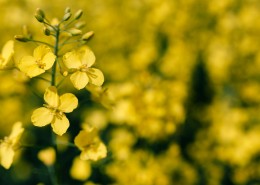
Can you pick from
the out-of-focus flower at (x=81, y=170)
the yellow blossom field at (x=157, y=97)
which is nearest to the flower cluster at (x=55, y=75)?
the yellow blossom field at (x=157, y=97)

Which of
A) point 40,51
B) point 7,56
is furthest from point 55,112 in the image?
point 7,56

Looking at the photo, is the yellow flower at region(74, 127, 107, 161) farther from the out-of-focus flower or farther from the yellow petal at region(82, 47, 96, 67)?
the out-of-focus flower

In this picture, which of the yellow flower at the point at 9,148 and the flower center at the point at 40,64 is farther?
the yellow flower at the point at 9,148

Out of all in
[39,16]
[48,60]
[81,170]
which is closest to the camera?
[48,60]

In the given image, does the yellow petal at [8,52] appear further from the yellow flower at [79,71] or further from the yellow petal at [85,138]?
the yellow petal at [85,138]

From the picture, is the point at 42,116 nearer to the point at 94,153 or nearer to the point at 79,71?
the point at 79,71

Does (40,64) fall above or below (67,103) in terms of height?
above
